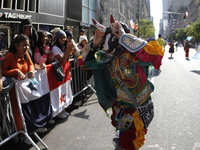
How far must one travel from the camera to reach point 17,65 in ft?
10.8

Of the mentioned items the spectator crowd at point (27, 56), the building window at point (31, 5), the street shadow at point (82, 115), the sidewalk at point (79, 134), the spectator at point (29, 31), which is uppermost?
the building window at point (31, 5)

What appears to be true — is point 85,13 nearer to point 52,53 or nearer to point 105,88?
point 52,53

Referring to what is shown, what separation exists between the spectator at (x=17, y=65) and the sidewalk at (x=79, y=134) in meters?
0.67

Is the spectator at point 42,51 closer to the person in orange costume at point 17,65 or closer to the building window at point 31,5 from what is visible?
the person in orange costume at point 17,65

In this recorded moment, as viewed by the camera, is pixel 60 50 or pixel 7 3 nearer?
pixel 60 50

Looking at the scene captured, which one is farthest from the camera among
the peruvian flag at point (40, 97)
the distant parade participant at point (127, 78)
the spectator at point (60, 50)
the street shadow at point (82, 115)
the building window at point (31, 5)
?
the building window at point (31, 5)

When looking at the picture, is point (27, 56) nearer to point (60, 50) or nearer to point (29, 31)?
point (29, 31)

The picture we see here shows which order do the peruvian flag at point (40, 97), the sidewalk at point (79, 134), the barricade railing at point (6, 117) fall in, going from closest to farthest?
the barricade railing at point (6, 117) < the peruvian flag at point (40, 97) < the sidewalk at point (79, 134)

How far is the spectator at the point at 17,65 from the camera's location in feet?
10.1

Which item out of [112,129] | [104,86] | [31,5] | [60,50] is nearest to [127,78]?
[104,86]

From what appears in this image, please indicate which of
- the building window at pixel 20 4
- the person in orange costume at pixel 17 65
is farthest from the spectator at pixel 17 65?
the building window at pixel 20 4

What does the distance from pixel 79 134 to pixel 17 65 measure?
5.40 feet

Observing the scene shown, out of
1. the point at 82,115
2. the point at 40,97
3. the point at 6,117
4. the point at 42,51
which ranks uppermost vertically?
the point at 42,51

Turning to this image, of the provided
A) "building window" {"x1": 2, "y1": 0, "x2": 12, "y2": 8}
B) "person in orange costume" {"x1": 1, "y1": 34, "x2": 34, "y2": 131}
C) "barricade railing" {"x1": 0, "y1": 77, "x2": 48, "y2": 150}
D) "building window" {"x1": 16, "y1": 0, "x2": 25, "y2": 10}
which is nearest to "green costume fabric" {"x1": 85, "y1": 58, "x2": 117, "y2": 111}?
"person in orange costume" {"x1": 1, "y1": 34, "x2": 34, "y2": 131}
